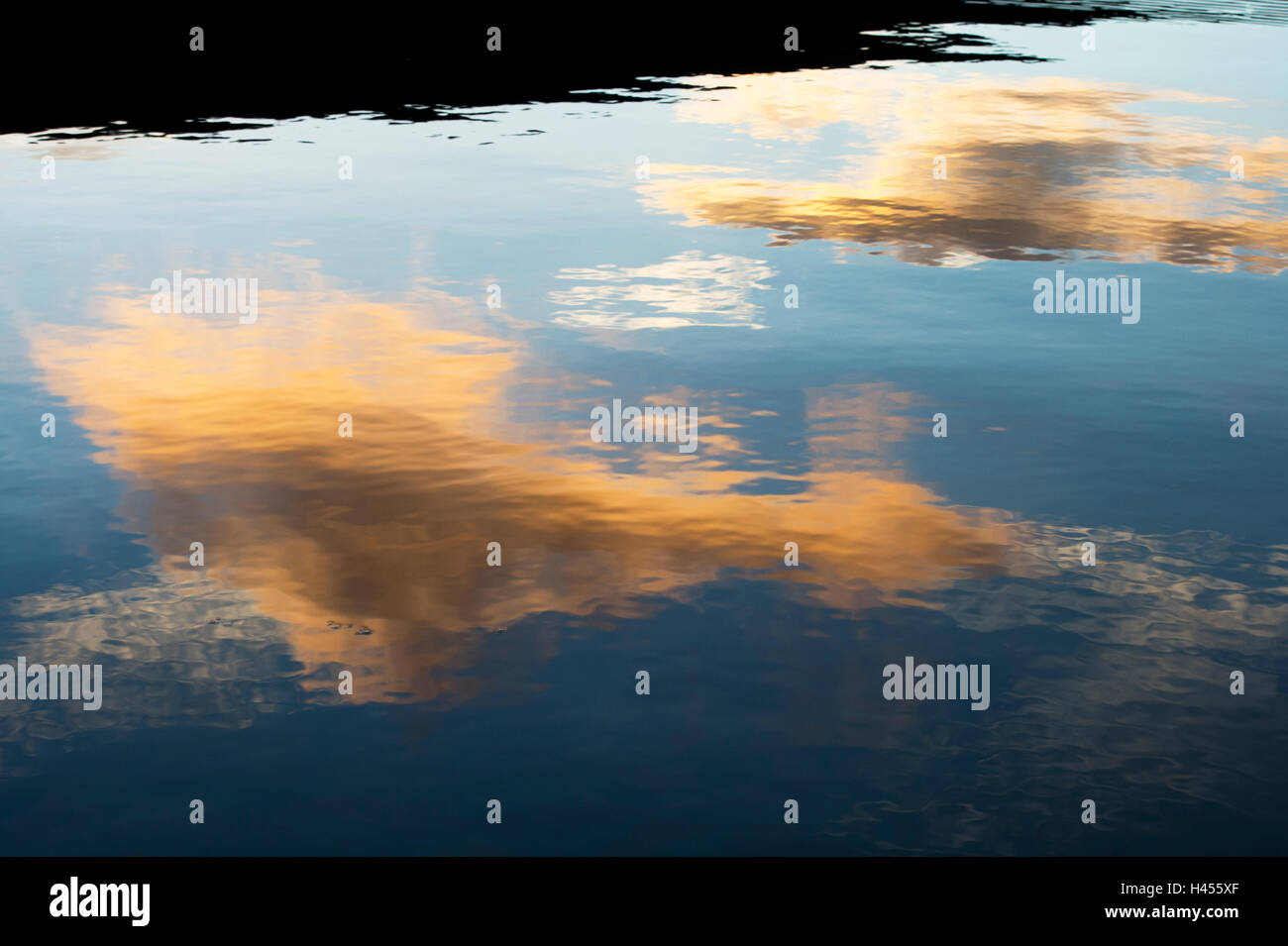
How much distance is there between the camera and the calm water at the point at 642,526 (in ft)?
23.6

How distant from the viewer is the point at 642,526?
1026 centimetres

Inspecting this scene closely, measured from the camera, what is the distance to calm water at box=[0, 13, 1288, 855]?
7.19 metres

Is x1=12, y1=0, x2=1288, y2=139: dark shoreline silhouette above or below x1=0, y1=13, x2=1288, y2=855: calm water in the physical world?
above

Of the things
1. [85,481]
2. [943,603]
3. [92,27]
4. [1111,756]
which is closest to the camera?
[1111,756]

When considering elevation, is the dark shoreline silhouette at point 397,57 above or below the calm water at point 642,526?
above

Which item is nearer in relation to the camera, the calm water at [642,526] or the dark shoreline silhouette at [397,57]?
the calm water at [642,526]

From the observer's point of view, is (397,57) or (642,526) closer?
(642,526)

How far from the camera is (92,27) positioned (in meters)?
45.5

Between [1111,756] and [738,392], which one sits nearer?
[1111,756]

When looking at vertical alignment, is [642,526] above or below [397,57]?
below
